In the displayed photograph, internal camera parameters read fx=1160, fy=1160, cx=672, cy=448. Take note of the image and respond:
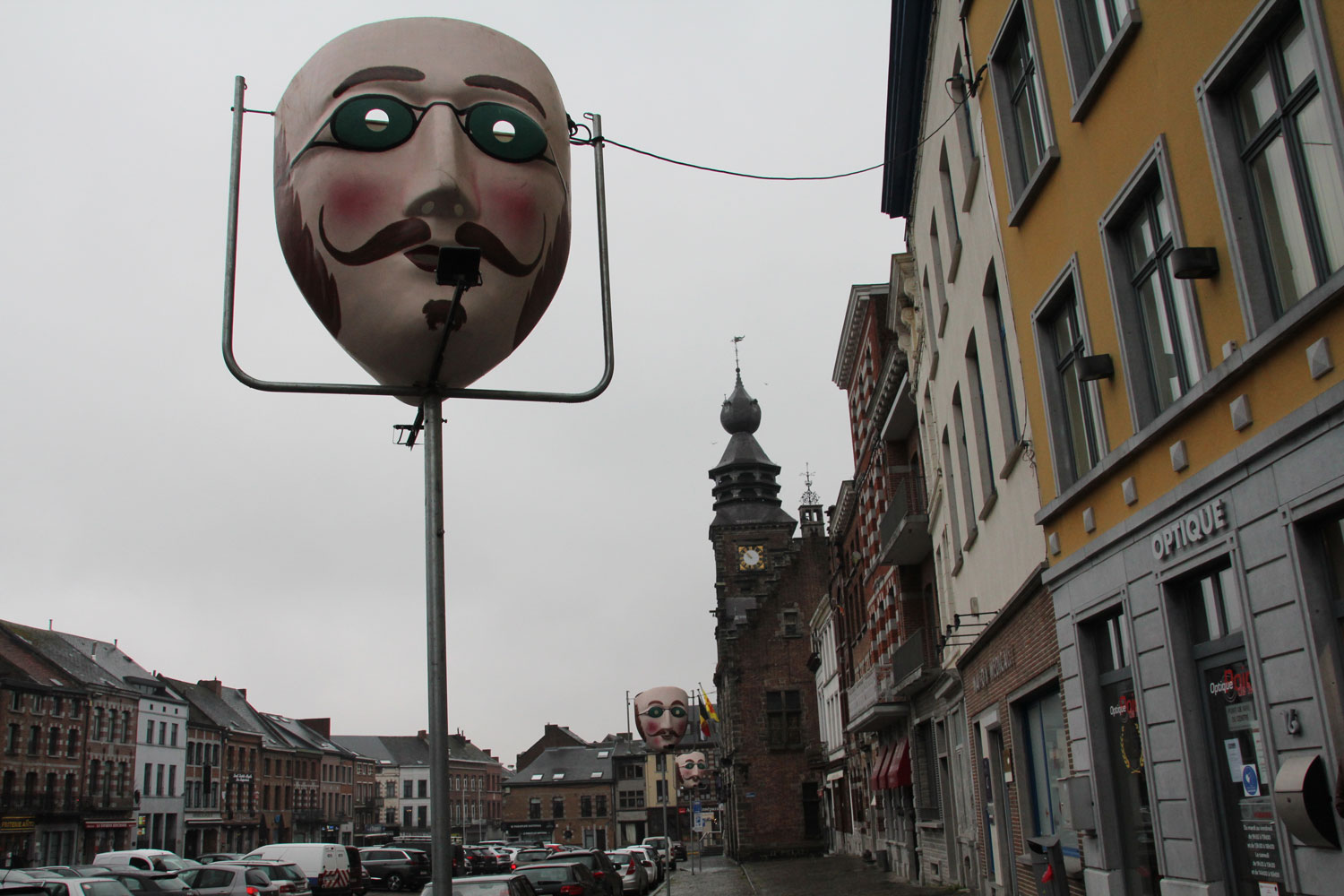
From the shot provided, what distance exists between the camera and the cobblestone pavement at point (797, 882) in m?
24.8

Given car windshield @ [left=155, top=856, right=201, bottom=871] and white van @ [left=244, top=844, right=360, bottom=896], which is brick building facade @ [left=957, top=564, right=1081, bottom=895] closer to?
white van @ [left=244, top=844, right=360, bottom=896]

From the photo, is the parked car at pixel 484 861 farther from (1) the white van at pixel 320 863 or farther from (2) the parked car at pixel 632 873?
(1) the white van at pixel 320 863

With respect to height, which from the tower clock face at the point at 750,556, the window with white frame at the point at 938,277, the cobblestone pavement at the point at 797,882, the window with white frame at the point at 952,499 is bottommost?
the cobblestone pavement at the point at 797,882

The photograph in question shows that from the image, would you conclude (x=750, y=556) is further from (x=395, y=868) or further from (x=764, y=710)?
(x=395, y=868)

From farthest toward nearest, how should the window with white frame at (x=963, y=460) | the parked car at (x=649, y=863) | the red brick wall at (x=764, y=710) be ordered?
the red brick wall at (x=764, y=710), the parked car at (x=649, y=863), the window with white frame at (x=963, y=460)

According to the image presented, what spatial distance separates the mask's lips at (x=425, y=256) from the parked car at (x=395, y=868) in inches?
1442

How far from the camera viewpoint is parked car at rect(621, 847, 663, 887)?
115ft

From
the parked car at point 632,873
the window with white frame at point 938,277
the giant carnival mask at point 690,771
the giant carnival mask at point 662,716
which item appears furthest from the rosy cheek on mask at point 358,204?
the giant carnival mask at point 690,771

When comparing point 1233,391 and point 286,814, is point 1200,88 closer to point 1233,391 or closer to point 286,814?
point 1233,391

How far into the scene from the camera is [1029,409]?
39.0 feet

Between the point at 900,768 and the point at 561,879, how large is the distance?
9299 millimetres

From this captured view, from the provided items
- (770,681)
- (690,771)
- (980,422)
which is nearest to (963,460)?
(980,422)

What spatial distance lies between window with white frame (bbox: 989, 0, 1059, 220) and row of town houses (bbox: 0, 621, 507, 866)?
137ft

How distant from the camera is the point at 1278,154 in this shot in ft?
22.6
